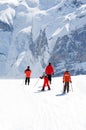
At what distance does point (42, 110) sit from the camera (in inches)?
1082

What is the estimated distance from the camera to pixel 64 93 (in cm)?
3562

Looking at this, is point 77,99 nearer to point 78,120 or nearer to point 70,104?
point 70,104

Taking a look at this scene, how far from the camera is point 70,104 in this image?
29.9 meters

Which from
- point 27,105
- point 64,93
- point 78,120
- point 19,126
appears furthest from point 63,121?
point 64,93

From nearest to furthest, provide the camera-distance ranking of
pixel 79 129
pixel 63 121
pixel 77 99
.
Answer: pixel 79 129 → pixel 63 121 → pixel 77 99

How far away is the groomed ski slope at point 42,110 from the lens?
77.8ft

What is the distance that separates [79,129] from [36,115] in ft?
12.2

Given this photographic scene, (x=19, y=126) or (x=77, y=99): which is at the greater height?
(x=77, y=99)

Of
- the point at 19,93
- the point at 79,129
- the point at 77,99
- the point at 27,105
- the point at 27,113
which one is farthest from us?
the point at 19,93

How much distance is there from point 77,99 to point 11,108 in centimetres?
614

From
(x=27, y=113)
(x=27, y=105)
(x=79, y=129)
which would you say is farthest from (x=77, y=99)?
(x=79, y=129)

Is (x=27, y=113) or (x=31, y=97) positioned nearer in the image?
(x=27, y=113)

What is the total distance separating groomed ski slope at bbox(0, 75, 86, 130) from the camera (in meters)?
23.7

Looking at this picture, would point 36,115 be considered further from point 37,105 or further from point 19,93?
point 19,93
